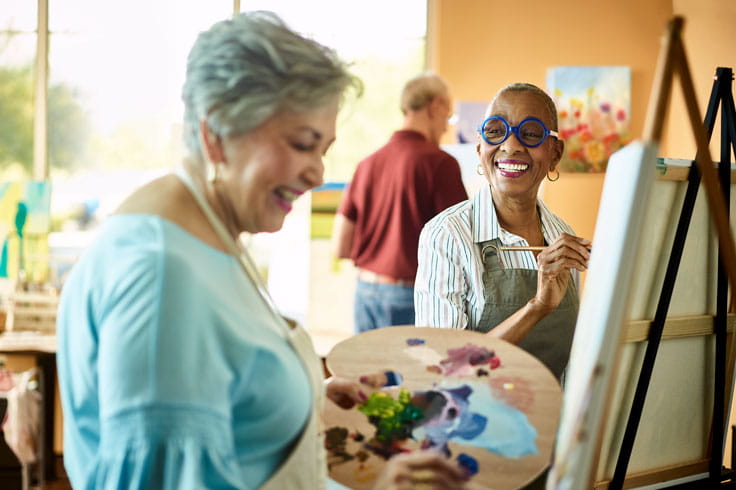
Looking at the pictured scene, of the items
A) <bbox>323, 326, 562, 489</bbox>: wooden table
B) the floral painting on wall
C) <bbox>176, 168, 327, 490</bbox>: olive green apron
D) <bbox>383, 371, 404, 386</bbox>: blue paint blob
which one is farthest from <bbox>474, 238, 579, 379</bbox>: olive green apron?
the floral painting on wall

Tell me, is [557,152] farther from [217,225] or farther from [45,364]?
[45,364]

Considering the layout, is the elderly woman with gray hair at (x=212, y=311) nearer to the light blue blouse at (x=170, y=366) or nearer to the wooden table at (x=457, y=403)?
the light blue blouse at (x=170, y=366)

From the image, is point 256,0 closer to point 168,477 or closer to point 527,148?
point 527,148

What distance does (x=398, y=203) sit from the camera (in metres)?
3.35

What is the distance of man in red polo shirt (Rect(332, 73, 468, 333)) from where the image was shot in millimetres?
3270

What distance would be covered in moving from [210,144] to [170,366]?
0.31 meters

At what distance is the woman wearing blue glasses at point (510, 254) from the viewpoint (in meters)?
1.72

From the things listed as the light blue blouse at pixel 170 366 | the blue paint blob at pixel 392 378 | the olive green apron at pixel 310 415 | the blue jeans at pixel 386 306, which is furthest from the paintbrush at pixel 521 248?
the blue jeans at pixel 386 306

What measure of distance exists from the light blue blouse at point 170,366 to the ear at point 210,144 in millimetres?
128

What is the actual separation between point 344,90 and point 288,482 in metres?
0.56

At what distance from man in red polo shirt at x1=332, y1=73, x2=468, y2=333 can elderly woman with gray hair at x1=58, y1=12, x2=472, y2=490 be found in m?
2.11

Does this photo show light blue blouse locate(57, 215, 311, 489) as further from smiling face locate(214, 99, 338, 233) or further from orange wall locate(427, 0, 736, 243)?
orange wall locate(427, 0, 736, 243)

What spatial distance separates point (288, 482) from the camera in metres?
1.11

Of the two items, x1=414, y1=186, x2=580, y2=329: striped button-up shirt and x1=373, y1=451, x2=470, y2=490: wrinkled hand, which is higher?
x1=414, y1=186, x2=580, y2=329: striped button-up shirt
